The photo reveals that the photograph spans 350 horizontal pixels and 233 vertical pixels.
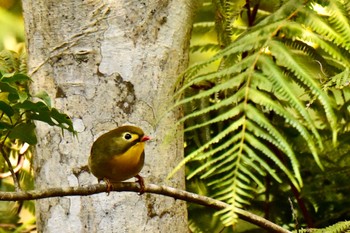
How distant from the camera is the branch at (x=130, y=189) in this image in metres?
1.61

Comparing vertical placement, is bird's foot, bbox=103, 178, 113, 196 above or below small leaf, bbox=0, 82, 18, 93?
below

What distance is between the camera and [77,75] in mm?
2178

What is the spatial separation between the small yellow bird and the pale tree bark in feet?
0.56

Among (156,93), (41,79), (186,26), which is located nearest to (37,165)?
(41,79)

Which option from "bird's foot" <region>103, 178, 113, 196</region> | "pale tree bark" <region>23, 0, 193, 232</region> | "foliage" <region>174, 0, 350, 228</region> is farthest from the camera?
"pale tree bark" <region>23, 0, 193, 232</region>

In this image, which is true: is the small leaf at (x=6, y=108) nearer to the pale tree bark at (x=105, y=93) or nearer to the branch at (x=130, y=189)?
the branch at (x=130, y=189)

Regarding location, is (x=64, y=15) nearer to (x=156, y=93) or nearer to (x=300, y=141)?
(x=156, y=93)

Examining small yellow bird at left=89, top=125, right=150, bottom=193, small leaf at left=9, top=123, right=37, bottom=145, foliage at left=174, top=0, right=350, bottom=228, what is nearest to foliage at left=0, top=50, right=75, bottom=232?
small leaf at left=9, top=123, right=37, bottom=145

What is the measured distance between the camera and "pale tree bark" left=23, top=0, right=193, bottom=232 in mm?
2135

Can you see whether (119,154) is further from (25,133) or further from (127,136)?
(25,133)

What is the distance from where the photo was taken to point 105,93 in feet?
7.09

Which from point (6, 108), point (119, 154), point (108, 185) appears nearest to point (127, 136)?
point (119, 154)

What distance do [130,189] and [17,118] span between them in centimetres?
63

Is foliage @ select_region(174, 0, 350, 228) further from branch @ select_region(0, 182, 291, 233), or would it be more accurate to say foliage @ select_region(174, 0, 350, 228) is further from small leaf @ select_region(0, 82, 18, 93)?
small leaf @ select_region(0, 82, 18, 93)
